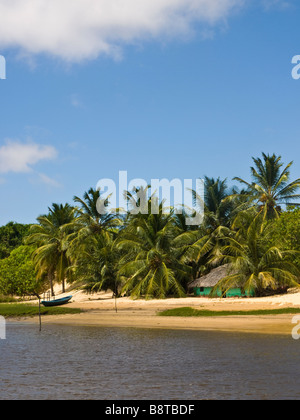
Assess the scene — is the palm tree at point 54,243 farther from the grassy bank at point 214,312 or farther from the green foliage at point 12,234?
the green foliage at point 12,234

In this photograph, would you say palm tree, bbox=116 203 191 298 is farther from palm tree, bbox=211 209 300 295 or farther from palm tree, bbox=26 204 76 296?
palm tree, bbox=26 204 76 296

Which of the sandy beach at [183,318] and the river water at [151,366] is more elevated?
the sandy beach at [183,318]

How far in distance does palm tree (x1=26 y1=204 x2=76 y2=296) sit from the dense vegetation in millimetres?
92

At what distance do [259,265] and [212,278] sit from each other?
16.4 feet

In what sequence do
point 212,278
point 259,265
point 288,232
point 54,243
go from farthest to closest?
point 54,243
point 212,278
point 288,232
point 259,265

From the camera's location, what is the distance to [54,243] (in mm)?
45000

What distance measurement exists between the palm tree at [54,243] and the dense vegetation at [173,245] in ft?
0.30

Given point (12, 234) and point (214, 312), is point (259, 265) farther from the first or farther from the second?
point (12, 234)

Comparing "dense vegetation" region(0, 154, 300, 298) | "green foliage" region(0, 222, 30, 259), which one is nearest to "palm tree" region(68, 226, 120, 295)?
"dense vegetation" region(0, 154, 300, 298)

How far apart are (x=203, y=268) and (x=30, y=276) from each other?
59.3 ft

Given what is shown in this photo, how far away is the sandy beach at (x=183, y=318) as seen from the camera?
24047mm

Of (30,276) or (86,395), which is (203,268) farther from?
(86,395)

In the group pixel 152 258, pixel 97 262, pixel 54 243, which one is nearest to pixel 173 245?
pixel 152 258

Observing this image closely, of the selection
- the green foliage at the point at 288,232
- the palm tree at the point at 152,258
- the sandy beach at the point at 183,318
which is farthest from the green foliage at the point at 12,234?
the green foliage at the point at 288,232
